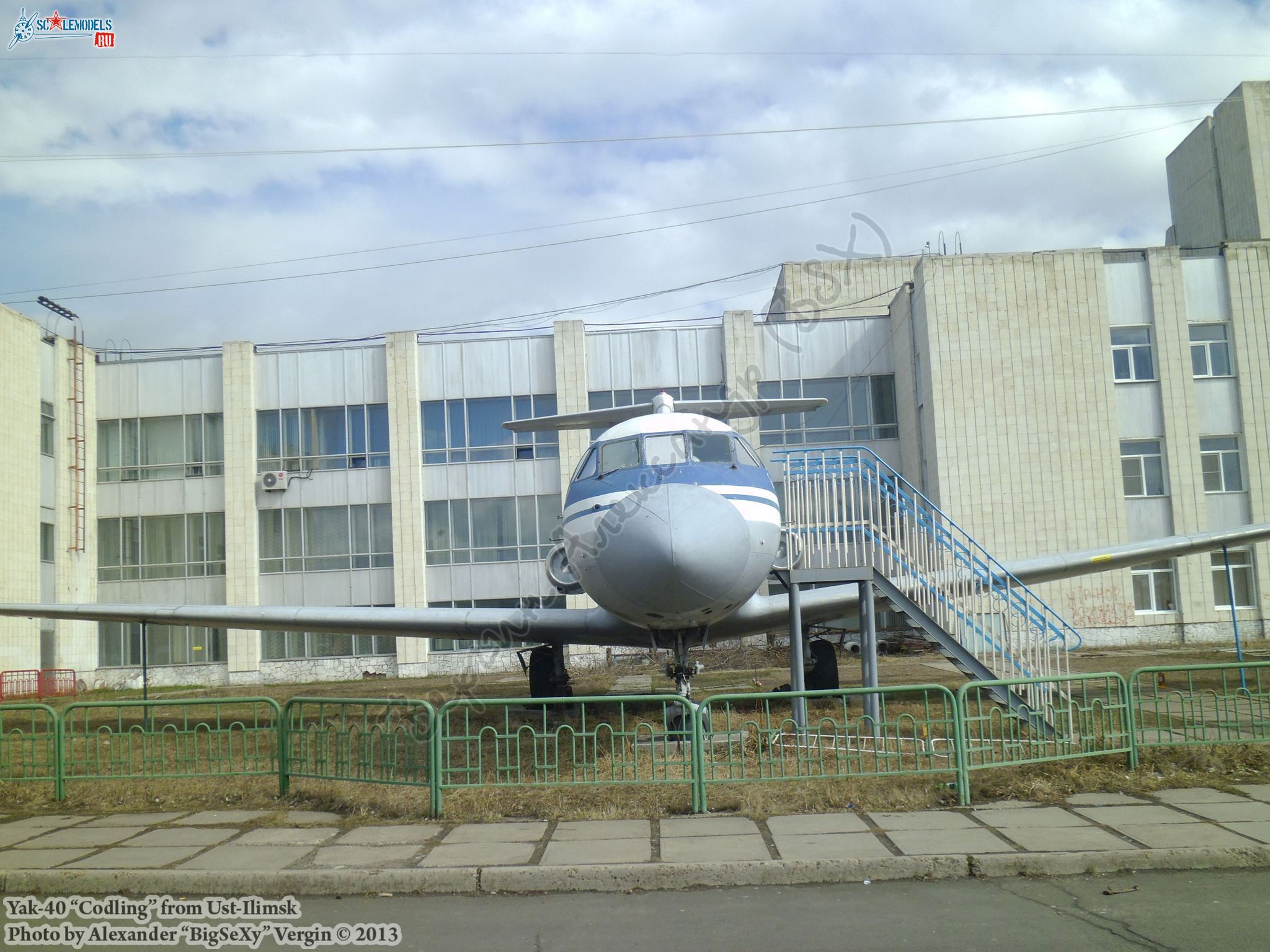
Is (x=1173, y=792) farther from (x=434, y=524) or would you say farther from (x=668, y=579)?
(x=434, y=524)

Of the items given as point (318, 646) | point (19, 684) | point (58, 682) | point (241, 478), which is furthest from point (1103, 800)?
point (58, 682)

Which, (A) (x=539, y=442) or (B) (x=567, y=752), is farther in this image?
(A) (x=539, y=442)

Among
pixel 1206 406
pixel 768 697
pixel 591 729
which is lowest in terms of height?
pixel 591 729

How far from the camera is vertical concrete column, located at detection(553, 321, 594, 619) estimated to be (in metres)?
29.9

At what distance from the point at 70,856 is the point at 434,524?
78.1 ft

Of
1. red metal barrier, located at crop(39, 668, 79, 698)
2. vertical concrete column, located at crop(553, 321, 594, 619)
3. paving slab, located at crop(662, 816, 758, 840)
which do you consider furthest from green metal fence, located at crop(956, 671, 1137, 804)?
red metal barrier, located at crop(39, 668, 79, 698)

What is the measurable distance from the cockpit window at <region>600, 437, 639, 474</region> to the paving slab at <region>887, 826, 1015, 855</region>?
4812mm

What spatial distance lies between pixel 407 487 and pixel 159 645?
958 centimetres

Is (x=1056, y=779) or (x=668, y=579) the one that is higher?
(x=668, y=579)

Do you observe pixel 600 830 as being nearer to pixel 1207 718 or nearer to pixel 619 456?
pixel 619 456

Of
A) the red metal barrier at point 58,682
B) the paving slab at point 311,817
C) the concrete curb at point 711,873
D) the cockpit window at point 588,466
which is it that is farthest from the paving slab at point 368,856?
the red metal barrier at point 58,682

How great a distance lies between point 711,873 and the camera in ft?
19.8

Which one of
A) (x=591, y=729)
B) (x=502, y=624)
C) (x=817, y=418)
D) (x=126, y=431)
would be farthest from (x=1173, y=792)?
(x=126, y=431)

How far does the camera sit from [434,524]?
30.4 metres
